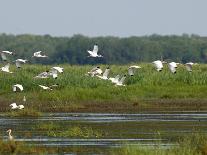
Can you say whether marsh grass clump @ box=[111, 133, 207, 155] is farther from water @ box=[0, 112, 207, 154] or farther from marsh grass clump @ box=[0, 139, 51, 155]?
water @ box=[0, 112, 207, 154]

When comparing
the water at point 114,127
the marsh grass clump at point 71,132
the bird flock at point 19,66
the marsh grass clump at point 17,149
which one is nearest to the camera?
the marsh grass clump at point 17,149

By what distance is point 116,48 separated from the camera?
4097 inches

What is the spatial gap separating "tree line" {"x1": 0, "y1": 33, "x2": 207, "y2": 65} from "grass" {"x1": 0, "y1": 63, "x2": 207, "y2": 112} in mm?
46058

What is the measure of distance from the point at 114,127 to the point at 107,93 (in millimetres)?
13560

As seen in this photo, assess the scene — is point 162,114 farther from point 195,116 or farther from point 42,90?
point 42,90

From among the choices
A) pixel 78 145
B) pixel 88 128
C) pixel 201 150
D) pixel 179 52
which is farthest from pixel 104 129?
pixel 179 52

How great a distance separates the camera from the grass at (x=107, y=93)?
39.4 m

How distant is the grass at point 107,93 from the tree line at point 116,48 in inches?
1813

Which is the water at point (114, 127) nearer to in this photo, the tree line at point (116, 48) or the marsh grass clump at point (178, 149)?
the marsh grass clump at point (178, 149)

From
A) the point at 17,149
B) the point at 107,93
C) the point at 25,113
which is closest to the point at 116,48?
the point at 107,93

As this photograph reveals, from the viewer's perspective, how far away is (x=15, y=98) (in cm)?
4278

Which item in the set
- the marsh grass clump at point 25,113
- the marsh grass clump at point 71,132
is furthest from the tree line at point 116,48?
the marsh grass clump at point 71,132

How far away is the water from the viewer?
24.4 meters

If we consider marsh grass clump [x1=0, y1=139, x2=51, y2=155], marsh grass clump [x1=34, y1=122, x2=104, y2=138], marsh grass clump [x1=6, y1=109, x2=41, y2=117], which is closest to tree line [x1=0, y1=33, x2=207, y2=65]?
marsh grass clump [x1=6, y1=109, x2=41, y2=117]
